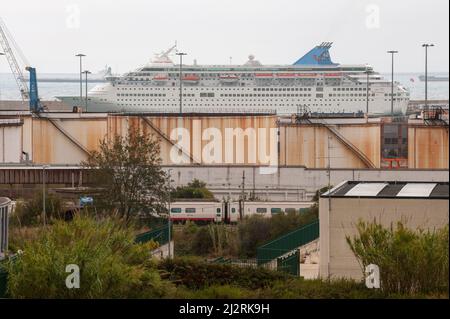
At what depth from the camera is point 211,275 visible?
32.8 feet

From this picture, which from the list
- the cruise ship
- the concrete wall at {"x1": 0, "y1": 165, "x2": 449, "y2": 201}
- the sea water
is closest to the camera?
the concrete wall at {"x1": 0, "y1": 165, "x2": 449, "y2": 201}

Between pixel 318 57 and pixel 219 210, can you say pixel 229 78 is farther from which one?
pixel 219 210

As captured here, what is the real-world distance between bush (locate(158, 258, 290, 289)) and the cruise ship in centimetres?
3173

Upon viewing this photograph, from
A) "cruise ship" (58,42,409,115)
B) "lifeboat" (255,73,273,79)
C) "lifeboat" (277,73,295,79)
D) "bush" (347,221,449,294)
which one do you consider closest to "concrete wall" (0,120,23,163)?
"bush" (347,221,449,294)

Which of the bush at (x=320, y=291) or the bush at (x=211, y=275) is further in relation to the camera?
the bush at (x=211, y=275)

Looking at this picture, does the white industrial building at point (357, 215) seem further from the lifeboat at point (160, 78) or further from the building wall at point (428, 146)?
the lifeboat at point (160, 78)

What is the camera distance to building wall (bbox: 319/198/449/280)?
10.6 meters

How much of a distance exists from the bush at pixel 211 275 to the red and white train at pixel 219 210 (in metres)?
8.11

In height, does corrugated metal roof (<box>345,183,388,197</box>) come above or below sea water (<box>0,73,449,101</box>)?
below

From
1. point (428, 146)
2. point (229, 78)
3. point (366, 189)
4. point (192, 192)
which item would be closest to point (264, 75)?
point (229, 78)

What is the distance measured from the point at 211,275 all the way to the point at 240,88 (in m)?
33.1

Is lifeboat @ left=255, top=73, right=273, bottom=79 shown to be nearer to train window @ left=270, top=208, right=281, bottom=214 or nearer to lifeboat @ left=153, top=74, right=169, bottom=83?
lifeboat @ left=153, top=74, right=169, bottom=83

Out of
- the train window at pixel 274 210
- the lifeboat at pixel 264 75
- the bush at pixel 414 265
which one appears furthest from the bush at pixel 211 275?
the lifeboat at pixel 264 75

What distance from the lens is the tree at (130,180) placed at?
54.9 ft
